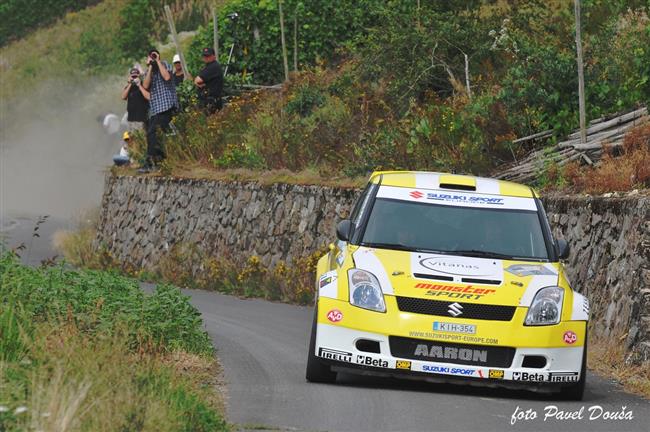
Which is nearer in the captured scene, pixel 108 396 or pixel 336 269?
pixel 108 396

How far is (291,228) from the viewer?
82.6 ft

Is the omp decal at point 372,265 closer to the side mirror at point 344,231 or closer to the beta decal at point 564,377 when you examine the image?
the side mirror at point 344,231

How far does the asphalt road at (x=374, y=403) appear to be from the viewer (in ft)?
35.7

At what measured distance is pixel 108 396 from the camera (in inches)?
381

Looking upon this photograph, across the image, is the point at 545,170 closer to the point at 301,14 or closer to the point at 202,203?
the point at 202,203

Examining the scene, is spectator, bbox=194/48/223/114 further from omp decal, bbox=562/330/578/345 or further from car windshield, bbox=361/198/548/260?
omp decal, bbox=562/330/578/345

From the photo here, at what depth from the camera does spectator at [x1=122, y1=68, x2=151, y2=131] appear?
2873 centimetres

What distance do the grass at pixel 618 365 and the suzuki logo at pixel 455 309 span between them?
2.00 m

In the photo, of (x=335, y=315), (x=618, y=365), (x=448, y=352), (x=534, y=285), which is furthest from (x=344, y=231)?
(x=618, y=365)

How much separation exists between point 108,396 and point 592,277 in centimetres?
888

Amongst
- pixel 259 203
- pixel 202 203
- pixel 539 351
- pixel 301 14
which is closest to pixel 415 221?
pixel 539 351

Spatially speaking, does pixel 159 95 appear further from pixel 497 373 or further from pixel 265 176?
pixel 497 373

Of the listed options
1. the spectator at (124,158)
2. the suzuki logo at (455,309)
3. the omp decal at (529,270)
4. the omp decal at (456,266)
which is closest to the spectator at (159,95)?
the spectator at (124,158)

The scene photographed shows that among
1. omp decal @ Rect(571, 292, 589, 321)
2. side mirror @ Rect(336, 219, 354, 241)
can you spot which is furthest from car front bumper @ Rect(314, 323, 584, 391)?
side mirror @ Rect(336, 219, 354, 241)
